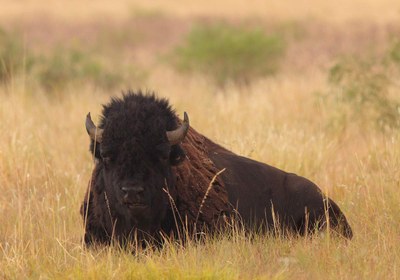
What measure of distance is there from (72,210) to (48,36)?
26.6m

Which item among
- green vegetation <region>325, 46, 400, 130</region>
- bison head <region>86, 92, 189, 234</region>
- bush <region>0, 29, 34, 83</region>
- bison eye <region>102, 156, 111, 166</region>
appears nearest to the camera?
bison head <region>86, 92, 189, 234</region>

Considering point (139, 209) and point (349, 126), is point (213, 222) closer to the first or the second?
point (139, 209)

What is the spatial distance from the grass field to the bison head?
351mm

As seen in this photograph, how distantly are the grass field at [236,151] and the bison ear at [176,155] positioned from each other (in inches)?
25.2

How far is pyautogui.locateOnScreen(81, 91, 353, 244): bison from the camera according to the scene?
6.71 metres

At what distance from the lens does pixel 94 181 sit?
7227mm

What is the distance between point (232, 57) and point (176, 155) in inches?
614

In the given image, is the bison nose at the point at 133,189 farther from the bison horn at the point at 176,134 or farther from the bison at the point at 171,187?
the bison horn at the point at 176,134

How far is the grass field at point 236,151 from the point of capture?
254 inches

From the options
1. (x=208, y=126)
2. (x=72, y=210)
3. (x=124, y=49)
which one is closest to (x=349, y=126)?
(x=208, y=126)

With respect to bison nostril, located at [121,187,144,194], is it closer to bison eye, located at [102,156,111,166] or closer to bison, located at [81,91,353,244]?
bison, located at [81,91,353,244]

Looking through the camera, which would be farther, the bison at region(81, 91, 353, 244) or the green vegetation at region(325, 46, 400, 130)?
the green vegetation at region(325, 46, 400, 130)

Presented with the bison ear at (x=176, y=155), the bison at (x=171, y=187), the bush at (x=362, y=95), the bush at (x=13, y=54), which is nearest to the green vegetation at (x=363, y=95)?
the bush at (x=362, y=95)

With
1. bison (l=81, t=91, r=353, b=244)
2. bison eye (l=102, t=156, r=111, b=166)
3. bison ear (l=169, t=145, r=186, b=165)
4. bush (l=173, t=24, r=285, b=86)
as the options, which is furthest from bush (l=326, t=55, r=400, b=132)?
bush (l=173, t=24, r=285, b=86)
